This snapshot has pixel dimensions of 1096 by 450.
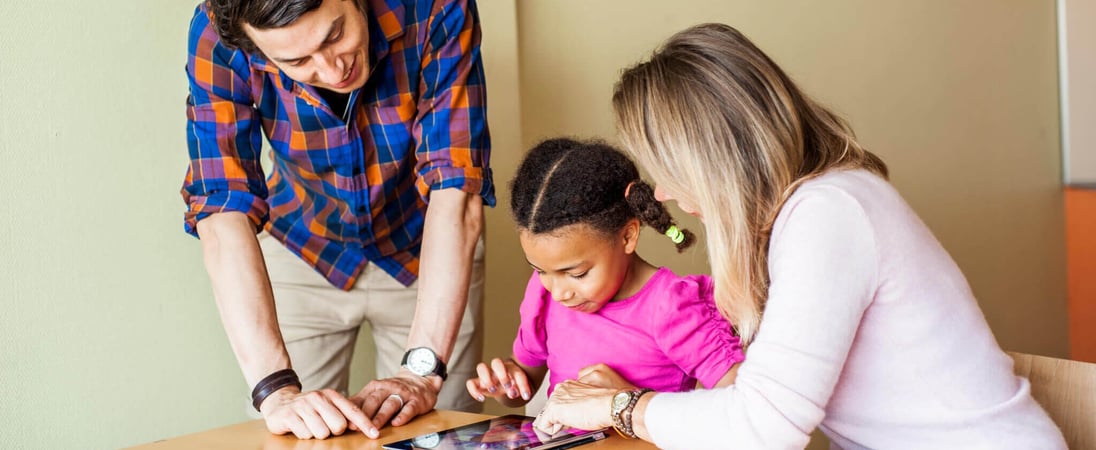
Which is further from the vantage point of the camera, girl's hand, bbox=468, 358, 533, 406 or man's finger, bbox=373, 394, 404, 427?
girl's hand, bbox=468, 358, 533, 406

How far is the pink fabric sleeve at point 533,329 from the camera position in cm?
183

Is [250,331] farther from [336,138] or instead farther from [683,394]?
[683,394]

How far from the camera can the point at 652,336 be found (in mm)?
1679

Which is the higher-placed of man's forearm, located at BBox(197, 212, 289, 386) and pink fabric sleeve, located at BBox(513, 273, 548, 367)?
man's forearm, located at BBox(197, 212, 289, 386)

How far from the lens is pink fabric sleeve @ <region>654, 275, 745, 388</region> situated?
62.9 inches

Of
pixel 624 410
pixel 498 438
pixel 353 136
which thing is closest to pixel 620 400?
pixel 624 410

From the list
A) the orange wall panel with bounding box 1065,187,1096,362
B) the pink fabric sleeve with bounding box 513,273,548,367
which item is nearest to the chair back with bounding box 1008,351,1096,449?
the pink fabric sleeve with bounding box 513,273,548,367

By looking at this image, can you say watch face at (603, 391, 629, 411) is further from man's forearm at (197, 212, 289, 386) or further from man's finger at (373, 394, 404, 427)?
man's forearm at (197, 212, 289, 386)

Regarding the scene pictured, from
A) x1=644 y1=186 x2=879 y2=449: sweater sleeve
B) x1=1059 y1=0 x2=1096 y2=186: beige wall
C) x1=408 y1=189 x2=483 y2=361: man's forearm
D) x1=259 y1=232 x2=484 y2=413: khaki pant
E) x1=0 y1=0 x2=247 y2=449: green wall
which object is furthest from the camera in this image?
x1=1059 y1=0 x2=1096 y2=186: beige wall

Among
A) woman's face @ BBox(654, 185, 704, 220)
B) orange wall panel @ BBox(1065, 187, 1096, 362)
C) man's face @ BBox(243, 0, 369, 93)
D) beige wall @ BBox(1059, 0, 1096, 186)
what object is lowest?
orange wall panel @ BBox(1065, 187, 1096, 362)

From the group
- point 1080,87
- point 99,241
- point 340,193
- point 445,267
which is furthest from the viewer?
point 1080,87

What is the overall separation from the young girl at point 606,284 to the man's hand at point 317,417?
262 millimetres

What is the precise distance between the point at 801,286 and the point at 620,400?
329 mm

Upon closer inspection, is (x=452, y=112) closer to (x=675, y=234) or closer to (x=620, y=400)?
(x=675, y=234)
